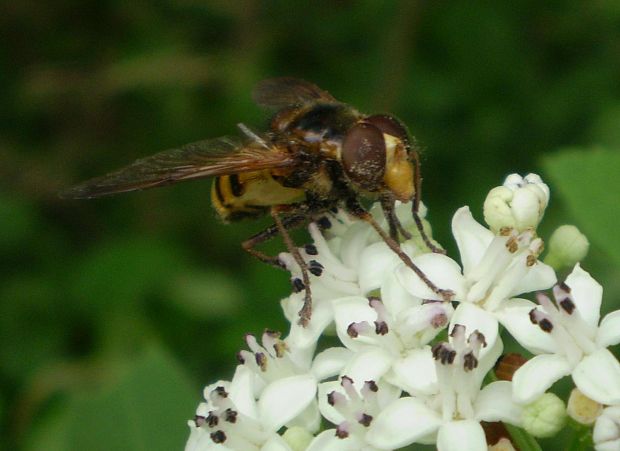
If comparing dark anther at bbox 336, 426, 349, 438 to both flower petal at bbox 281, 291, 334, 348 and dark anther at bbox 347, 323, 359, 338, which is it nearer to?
dark anther at bbox 347, 323, 359, 338

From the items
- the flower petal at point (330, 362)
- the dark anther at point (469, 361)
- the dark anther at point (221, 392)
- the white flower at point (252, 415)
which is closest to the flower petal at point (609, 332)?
the dark anther at point (469, 361)

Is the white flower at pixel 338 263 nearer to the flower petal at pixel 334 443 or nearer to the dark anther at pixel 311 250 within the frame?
the dark anther at pixel 311 250

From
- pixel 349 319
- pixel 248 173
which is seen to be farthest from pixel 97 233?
pixel 349 319

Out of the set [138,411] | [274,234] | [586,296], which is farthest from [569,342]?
[138,411]

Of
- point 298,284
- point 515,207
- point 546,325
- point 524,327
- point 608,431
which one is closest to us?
point 608,431

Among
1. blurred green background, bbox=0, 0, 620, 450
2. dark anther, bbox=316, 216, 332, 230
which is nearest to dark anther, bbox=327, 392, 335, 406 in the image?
dark anther, bbox=316, 216, 332, 230

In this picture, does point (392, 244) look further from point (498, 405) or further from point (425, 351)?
point (498, 405)
